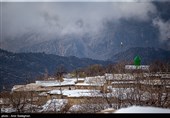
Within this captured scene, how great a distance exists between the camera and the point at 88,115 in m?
8.35

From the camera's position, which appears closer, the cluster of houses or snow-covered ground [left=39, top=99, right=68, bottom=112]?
snow-covered ground [left=39, top=99, right=68, bottom=112]

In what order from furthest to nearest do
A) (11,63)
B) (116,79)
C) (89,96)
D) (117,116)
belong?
1. (11,63)
2. (116,79)
3. (89,96)
4. (117,116)

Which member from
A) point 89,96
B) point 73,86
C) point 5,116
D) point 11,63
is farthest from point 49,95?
point 11,63

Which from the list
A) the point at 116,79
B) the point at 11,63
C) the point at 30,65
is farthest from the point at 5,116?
the point at 30,65

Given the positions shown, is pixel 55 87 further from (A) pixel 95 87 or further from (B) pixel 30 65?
(B) pixel 30 65

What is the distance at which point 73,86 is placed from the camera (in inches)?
1486

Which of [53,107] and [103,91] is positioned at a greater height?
[103,91]

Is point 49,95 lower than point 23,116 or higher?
lower

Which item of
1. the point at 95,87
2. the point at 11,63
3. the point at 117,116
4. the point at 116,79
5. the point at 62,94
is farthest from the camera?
the point at 11,63

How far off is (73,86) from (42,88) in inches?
160

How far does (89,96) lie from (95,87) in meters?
8.93

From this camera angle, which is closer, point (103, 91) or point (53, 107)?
Answer: point (53, 107)

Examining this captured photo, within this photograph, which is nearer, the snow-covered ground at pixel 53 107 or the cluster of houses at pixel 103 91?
the snow-covered ground at pixel 53 107

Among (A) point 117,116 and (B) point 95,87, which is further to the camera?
(B) point 95,87
